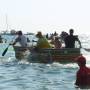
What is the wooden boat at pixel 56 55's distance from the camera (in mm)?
22703

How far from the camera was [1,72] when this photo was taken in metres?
20.2

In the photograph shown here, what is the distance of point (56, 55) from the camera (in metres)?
23.0

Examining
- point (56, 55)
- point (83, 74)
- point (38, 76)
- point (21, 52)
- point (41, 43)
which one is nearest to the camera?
point (83, 74)

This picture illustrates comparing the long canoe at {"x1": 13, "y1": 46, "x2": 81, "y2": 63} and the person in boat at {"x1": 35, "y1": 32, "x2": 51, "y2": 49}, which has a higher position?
the person in boat at {"x1": 35, "y1": 32, "x2": 51, "y2": 49}

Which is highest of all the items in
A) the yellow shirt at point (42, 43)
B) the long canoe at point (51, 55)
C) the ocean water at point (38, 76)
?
the yellow shirt at point (42, 43)

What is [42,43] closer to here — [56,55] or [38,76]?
[56,55]

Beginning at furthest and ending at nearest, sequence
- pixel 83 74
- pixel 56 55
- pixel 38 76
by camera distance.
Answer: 1. pixel 56 55
2. pixel 38 76
3. pixel 83 74

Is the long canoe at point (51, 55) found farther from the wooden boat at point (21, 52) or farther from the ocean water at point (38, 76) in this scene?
the ocean water at point (38, 76)

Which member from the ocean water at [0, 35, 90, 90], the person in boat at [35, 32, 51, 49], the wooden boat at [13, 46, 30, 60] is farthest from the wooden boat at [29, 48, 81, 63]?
the wooden boat at [13, 46, 30, 60]

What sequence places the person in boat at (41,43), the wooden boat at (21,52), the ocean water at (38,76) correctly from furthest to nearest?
the wooden boat at (21,52), the person in boat at (41,43), the ocean water at (38,76)

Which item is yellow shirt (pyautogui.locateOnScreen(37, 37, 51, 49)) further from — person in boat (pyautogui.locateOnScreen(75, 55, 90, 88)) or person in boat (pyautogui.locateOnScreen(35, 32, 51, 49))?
person in boat (pyautogui.locateOnScreen(75, 55, 90, 88))

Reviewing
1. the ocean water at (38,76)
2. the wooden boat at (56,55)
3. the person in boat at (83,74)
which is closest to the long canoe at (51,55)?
the wooden boat at (56,55)

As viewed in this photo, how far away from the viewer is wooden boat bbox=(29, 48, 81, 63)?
894 inches

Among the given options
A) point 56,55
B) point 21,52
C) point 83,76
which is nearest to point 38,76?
point 56,55
